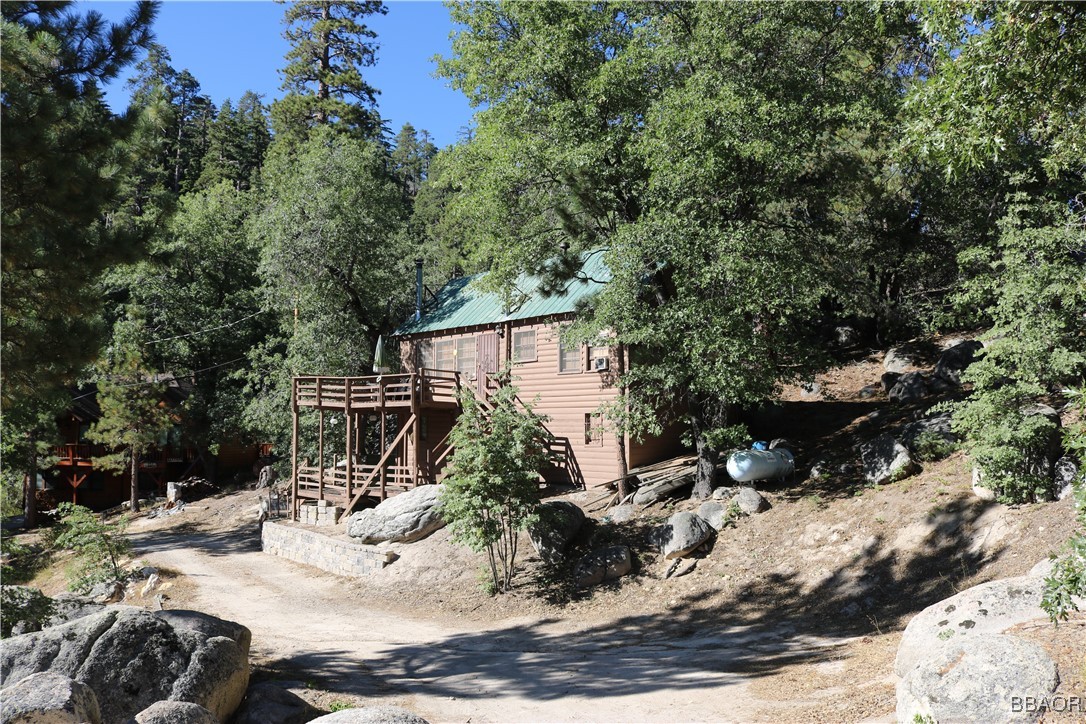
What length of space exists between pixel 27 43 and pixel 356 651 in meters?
10.2

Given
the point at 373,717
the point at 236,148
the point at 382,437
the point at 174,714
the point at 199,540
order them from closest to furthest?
the point at 373,717, the point at 174,714, the point at 382,437, the point at 199,540, the point at 236,148

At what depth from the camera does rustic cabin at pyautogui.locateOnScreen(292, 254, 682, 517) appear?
20.4 metres

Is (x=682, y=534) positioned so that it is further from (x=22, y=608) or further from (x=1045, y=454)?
(x=22, y=608)

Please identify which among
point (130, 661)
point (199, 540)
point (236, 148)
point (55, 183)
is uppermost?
point (236, 148)

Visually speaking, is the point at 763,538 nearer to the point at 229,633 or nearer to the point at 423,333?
the point at 229,633

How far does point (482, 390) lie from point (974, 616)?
680 inches

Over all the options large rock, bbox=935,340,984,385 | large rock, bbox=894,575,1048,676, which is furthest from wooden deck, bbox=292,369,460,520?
large rock, bbox=894,575,1048,676

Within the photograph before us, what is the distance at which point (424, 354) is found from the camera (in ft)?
87.6

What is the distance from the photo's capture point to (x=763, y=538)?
15.0 meters

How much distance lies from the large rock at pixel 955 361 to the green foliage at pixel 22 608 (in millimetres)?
21398

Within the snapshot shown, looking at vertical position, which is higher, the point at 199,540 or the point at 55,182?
the point at 55,182

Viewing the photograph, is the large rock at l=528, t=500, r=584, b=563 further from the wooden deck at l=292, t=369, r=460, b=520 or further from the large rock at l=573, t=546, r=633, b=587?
the wooden deck at l=292, t=369, r=460, b=520

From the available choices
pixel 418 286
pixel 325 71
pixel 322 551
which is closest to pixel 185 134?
pixel 325 71

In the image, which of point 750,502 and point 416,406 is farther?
point 416,406
